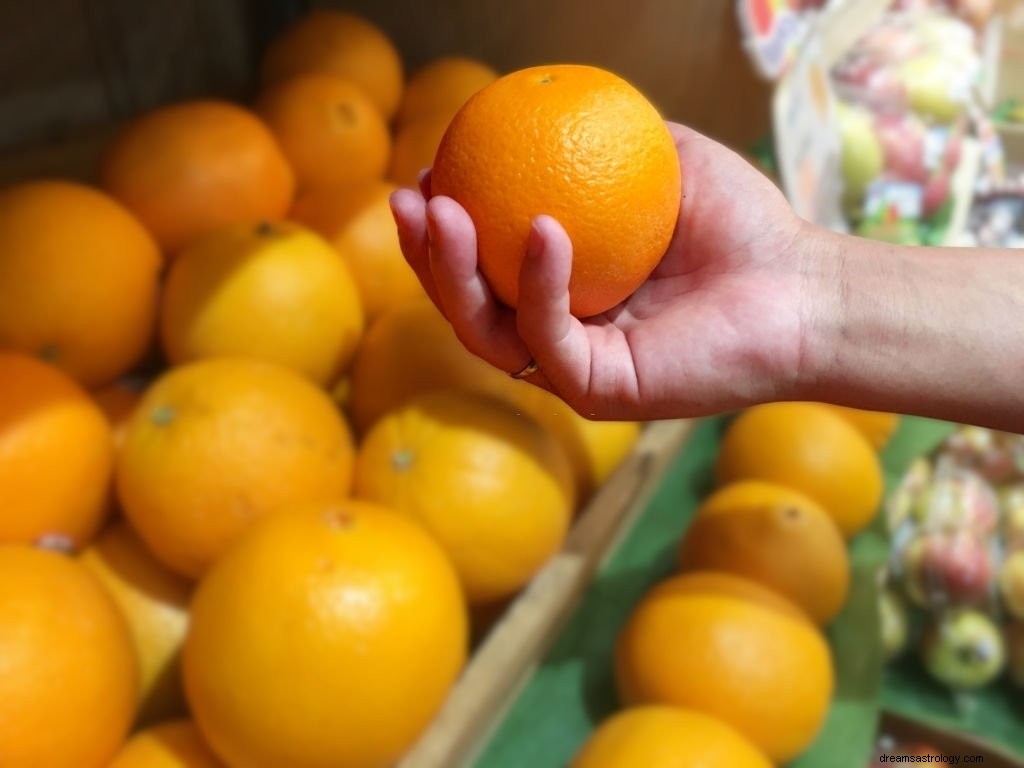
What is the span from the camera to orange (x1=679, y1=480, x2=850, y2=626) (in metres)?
0.84

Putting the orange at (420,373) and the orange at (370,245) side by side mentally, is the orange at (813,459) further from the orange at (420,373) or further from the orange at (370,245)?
the orange at (370,245)

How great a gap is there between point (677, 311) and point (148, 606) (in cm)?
47

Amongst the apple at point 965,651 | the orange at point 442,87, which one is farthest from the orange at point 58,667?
the apple at point 965,651

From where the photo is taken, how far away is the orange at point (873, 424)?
3.61 feet

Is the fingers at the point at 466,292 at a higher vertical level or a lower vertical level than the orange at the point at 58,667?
higher

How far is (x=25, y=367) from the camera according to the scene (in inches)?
26.3

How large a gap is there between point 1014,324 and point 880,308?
8 centimetres

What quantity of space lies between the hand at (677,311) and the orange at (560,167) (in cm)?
2

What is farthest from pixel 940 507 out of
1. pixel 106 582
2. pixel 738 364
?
pixel 106 582

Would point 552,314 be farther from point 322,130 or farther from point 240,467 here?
point 322,130

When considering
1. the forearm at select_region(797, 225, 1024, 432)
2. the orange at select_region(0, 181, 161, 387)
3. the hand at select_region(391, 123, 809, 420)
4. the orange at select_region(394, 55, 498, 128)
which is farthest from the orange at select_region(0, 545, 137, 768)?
the orange at select_region(394, 55, 498, 128)

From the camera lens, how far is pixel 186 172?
2.74 ft

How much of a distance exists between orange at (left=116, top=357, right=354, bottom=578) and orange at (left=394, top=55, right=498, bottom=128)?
0.48 meters

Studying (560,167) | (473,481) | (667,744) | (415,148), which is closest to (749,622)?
(667,744)
